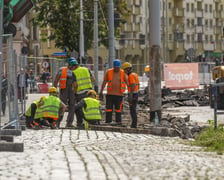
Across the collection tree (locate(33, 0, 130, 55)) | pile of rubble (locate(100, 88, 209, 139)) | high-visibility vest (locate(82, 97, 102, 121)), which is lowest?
pile of rubble (locate(100, 88, 209, 139))

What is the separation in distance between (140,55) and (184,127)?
100220 mm

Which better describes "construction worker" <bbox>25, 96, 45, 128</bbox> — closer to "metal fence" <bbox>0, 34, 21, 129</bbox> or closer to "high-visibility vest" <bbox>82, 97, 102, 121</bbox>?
"high-visibility vest" <bbox>82, 97, 102, 121</bbox>

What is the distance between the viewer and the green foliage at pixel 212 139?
1263 cm

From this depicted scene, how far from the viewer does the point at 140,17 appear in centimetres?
11919

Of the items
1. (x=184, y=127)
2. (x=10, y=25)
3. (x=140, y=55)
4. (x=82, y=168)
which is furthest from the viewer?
(x=140, y=55)

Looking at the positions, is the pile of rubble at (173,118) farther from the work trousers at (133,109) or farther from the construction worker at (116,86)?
the construction worker at (116,86)

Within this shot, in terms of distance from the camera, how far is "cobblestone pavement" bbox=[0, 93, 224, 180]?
29.2 feet

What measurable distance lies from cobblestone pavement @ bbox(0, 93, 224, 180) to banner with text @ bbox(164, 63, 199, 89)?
1079 inches

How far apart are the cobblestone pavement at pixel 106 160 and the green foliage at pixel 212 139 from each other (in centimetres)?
26

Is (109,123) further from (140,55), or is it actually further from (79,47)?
(140,55)

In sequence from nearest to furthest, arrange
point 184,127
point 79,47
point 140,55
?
point 184,127, point 79,47, point 140,55

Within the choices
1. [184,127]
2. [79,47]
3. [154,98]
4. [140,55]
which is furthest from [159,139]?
[140,55]

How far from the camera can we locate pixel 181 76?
4209 centimetres

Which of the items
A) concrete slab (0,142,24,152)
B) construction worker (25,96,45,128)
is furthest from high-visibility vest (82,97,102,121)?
concrete slab (0,142,24,152)
